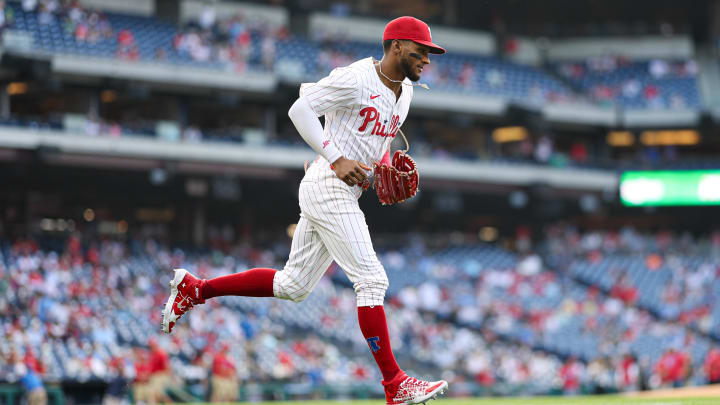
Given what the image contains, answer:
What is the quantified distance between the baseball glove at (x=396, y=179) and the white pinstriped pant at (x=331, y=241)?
158 millimetres

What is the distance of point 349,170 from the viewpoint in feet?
18.1

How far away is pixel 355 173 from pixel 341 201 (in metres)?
0.21

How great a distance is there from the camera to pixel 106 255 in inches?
→ 896

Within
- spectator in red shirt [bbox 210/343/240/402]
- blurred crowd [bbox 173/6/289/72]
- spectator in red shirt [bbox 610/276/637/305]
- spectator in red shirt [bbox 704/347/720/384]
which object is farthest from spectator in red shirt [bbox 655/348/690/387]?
blurred crowd [bbox 173/6/289/72]

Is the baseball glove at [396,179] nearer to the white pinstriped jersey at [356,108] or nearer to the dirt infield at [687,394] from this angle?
the white pinstriped jersey at [356,108]

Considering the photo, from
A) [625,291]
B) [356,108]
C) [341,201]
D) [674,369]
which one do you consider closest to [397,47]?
[356,108]

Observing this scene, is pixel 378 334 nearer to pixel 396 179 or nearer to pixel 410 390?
pixel 410 390

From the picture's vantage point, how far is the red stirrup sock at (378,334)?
5594 millimetres

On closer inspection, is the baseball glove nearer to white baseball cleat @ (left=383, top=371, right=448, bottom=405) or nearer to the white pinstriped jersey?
the white pinstriped jersey

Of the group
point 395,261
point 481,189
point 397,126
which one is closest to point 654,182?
point 481,189

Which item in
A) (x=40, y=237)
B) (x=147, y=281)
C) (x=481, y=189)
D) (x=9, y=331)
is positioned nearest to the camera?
(x=9, y=331)

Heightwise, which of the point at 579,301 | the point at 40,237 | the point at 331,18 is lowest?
the point at 579,301

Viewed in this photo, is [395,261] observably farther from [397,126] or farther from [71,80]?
[397,126]

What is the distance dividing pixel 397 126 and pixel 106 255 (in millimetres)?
17855
